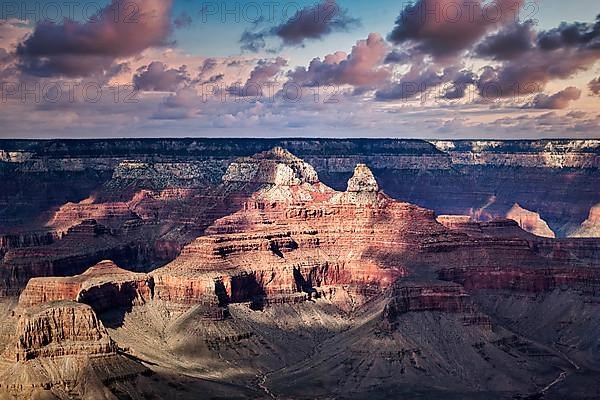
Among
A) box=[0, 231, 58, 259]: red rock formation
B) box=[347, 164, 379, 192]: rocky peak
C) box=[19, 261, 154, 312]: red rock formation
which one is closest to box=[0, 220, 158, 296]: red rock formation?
box=[0, 231, 58, 259]: red rock formation

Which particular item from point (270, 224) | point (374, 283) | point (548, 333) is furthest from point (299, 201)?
point (548, 333)

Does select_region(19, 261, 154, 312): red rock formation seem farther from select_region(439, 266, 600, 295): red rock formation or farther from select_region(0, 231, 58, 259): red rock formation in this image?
select_region(0, 231, 58, 259): red rock formation

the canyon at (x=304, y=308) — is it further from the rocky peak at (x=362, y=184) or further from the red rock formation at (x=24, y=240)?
the red rock formation at (x=24, y=240)

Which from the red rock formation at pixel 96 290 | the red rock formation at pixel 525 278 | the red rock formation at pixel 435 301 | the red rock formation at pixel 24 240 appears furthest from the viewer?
the red rock formation at pixel 24 240

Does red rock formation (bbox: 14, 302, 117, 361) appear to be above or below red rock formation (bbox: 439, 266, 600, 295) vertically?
above

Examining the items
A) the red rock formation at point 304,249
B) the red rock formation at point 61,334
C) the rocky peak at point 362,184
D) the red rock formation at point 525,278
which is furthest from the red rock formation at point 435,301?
the rocky peak at point 362,184
